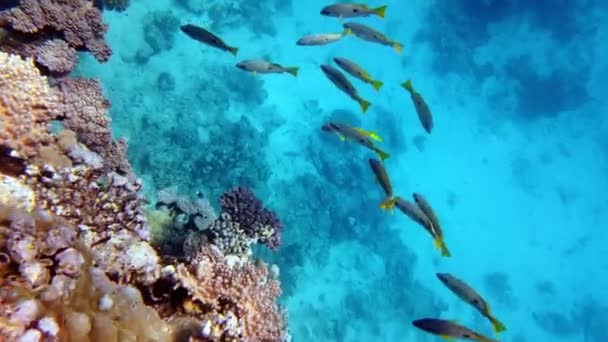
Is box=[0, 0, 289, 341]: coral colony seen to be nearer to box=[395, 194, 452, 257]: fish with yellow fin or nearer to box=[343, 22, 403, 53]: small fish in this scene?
box=[395, 194, 452, 257]: fish with yellow fin

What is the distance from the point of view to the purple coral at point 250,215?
604cm

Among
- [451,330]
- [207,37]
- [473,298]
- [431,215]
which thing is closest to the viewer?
[451,330]

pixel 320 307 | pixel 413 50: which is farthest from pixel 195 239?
pixel 413 50

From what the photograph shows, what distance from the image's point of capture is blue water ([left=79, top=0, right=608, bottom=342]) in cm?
1400

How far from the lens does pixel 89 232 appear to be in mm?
4273

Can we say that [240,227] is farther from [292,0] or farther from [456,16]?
[456,16]

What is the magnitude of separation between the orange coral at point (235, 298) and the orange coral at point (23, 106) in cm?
185

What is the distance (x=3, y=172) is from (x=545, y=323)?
2854cm

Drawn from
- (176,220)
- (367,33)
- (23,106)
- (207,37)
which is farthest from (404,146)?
(23,106)

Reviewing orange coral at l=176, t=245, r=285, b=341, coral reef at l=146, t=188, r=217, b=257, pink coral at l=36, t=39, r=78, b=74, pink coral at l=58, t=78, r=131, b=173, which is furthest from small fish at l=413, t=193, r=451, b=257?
pink coral at l=36, t=39, r=78, b=74

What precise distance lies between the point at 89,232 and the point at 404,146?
23947 mm

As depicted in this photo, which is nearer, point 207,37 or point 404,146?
point 207,37

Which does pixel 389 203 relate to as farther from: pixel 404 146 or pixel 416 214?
pixel 404 146

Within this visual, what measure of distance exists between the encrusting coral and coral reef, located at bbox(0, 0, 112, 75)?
78 centimetres
